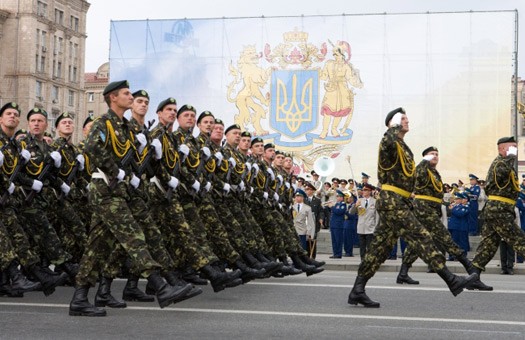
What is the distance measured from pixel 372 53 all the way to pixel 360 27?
4.90 ft

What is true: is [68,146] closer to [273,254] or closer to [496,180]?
[273,254]

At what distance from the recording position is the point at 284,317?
7.62 metres

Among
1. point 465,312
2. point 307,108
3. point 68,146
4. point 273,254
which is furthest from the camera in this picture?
point 307,108

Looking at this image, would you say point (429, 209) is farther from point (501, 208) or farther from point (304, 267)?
point (304, 267)

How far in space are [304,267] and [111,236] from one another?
5.32m

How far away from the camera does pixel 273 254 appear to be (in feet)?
40.0

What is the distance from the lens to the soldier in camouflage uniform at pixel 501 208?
11.0 metres

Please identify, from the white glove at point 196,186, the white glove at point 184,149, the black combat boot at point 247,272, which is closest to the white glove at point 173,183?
the white glove at point 184,149

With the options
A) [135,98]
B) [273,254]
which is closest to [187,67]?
[273,254]

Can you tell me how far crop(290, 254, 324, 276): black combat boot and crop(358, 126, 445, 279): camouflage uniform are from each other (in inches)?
152

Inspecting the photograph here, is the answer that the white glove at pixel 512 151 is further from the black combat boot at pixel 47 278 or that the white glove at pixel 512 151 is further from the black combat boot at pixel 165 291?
the black combat boot at pixel 47 278

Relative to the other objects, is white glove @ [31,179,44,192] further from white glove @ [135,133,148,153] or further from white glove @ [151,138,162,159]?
white glove @ [135,133,148,153]

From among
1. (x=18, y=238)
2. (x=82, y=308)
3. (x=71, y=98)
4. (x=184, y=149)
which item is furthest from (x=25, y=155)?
(x=71, y=98)

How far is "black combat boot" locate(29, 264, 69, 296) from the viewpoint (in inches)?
352
